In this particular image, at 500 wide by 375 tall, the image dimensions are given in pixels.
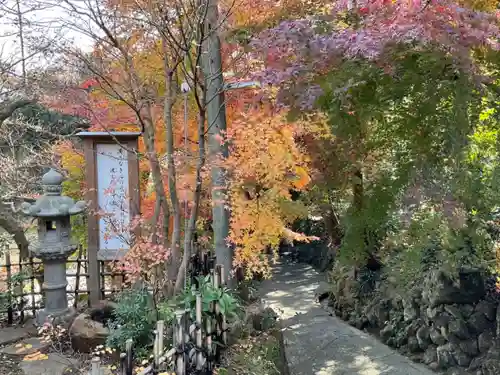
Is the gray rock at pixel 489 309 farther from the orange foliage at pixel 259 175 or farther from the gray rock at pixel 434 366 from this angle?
the orange foliage at pixel 259 175

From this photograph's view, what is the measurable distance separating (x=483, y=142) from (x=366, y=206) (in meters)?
1.49

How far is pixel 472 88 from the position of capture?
2.66m

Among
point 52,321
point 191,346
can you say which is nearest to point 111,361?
point 52,321

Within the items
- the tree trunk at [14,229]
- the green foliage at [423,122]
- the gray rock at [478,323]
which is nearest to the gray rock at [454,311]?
the gray rock at [478,323]

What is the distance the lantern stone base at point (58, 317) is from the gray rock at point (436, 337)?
3.83 m

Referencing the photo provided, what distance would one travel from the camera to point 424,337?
5223mm

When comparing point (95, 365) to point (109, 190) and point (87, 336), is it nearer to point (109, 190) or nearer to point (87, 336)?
point (87, 336)

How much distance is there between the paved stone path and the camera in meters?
4.90

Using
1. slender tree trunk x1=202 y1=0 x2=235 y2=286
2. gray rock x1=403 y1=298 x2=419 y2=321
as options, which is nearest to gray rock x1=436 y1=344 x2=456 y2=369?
gray rock x1=403 y1=298 x2=419 y2=321

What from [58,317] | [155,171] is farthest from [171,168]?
[58,317]

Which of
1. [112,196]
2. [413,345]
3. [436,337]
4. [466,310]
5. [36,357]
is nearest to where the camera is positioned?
[36,357]

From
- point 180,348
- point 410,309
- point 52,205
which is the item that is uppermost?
point 52,205

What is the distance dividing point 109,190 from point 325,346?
3.19 m

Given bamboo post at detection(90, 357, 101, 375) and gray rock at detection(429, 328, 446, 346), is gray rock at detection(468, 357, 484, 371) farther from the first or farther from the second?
bamboo post at detection(90, 357, 101, 375)
